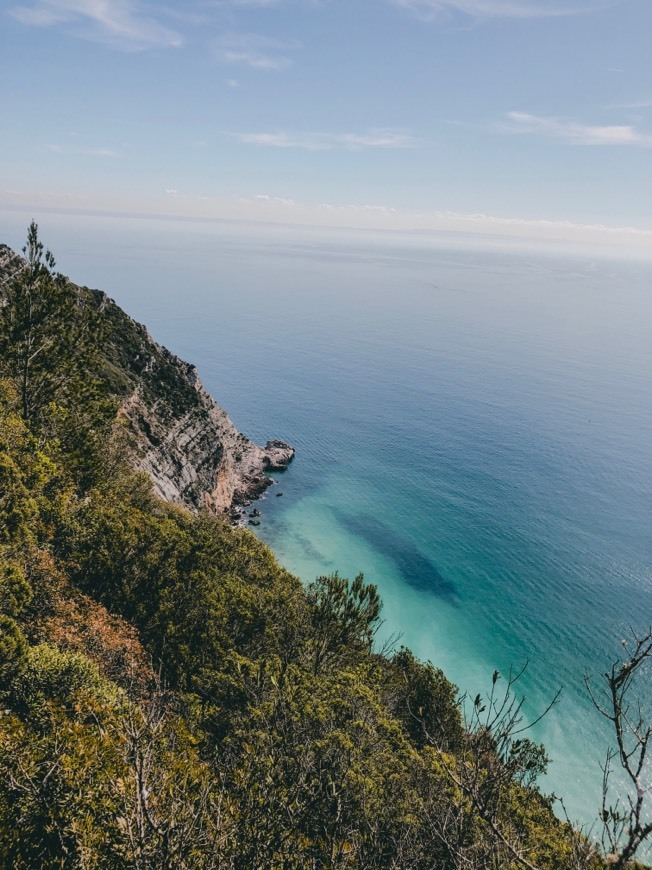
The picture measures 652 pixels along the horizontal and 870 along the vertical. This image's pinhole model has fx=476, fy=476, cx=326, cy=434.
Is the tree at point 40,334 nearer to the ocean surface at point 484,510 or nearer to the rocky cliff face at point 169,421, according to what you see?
the rocky cliff face at point 169,421

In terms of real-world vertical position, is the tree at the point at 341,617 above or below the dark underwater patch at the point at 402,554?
above

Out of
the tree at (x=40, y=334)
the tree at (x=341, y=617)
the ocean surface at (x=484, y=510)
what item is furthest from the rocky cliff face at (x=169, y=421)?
the tree at (x=341, y=617)

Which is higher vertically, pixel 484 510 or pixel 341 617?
pixel 341 617

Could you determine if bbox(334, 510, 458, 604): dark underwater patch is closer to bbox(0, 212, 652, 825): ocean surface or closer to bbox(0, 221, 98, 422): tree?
bbox(0, 212, 652, 825): ocean surface

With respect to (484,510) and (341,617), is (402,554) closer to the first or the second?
(484,510)

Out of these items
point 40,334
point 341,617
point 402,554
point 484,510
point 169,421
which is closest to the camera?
point 40,334

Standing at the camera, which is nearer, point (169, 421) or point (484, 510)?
point (169, 421)

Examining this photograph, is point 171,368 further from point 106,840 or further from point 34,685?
point 106,840

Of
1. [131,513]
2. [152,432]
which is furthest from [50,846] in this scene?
[152,432]

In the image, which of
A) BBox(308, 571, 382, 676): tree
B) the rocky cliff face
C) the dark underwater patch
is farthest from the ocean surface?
BBox(308, 571, 382, 676): tree

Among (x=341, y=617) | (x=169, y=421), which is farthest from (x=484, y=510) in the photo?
(x=341, y=617)
